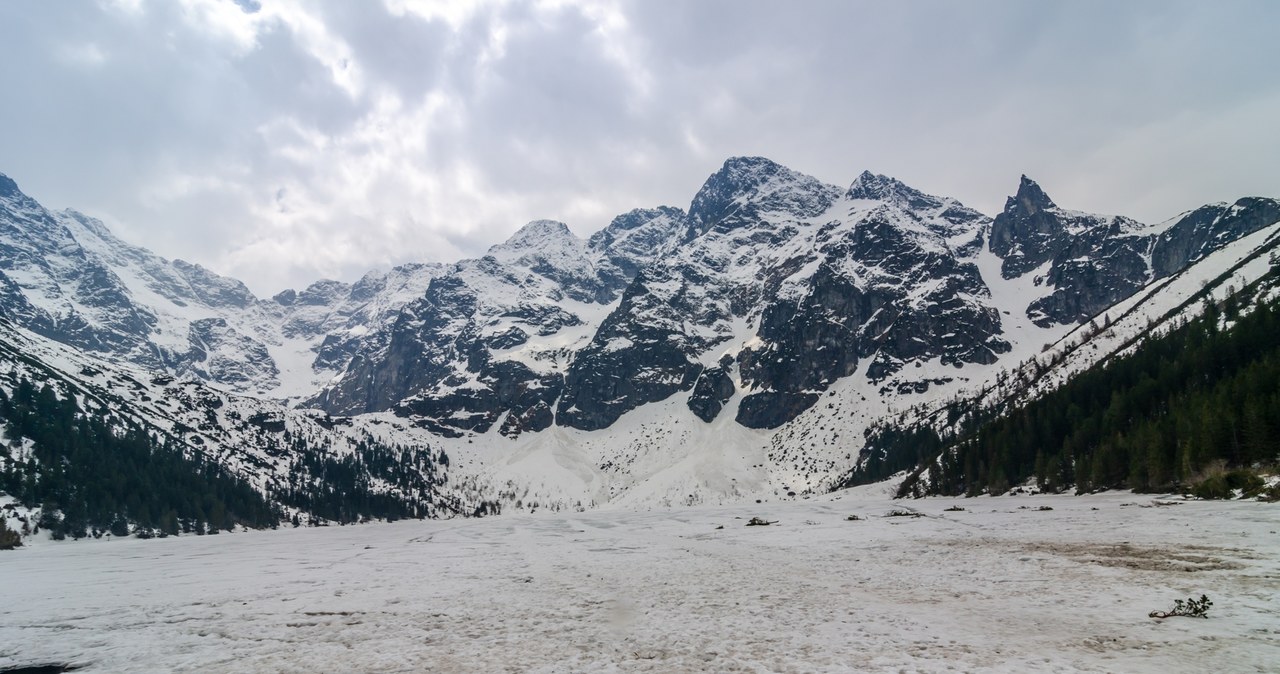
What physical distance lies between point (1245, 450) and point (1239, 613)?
7542 cm

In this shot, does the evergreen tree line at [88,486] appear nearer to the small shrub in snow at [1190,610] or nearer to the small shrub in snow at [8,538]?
the small shrub in snow at [8,538]

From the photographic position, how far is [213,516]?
186625 mm

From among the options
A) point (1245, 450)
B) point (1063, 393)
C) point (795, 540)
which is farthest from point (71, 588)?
point (1063, 393)

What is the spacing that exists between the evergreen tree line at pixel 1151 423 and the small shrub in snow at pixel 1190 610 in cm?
7025

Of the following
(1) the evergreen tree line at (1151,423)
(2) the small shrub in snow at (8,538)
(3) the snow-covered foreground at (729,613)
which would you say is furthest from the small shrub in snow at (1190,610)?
(2) the small shrub in snow at (8,538)

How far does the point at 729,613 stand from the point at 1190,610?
1106cm

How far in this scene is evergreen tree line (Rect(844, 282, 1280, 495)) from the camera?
70.8 metres

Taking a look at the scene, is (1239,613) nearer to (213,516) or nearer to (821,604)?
(821,604)

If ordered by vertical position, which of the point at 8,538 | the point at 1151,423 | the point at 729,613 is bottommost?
the point at 8,538

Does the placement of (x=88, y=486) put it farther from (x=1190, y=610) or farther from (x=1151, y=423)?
(x=1151, y=423)

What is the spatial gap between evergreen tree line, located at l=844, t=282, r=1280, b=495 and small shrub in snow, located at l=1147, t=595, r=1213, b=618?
70251 millimetres

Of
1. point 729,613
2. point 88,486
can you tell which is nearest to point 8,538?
point 88,486

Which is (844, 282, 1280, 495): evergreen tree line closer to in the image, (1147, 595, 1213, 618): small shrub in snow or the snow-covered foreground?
the snow-covered foreground

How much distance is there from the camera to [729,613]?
1858 centimetres
